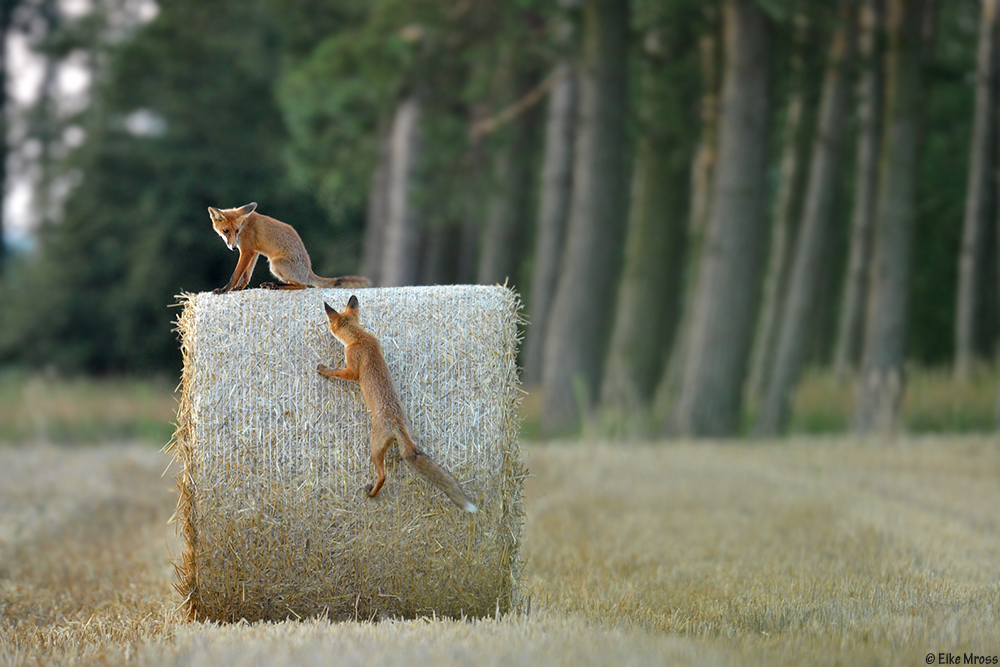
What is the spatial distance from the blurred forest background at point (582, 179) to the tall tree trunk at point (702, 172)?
0.07m

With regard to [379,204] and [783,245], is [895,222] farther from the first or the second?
[379,204]

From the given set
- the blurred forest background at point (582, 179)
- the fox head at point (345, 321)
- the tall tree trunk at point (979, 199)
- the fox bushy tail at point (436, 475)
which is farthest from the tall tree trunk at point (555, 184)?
the fox bushy tail at point (436, 475)

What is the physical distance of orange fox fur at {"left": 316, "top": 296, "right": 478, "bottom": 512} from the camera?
4828 millimetres

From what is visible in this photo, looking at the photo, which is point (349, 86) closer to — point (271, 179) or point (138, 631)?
point (271, 179)

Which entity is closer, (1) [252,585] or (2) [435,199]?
(1) [252,585]

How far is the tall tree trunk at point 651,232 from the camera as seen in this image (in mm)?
16234

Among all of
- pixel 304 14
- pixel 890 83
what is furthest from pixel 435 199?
pixel 890 83

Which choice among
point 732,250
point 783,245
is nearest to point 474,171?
point 783,245

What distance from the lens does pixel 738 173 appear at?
45.9 feet

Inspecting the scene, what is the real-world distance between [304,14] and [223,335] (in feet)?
52.3

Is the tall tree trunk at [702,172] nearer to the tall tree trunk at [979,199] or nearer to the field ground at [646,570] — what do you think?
the field ground at [646,570]

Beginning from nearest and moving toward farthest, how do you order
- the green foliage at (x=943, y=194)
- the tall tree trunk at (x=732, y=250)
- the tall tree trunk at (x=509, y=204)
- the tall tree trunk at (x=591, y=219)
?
the tall tree trunk at (x=732, y=250) → the tall tree trunk at (x=591, y=219) → the tall tree trunk at (x=509, y=204) → the green foliage at (x=943, y=194)

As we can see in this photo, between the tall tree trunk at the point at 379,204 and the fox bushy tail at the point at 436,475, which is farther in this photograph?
the tall tree trunk at the point at 379,204

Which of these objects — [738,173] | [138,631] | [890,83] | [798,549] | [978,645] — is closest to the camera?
[978,645]
